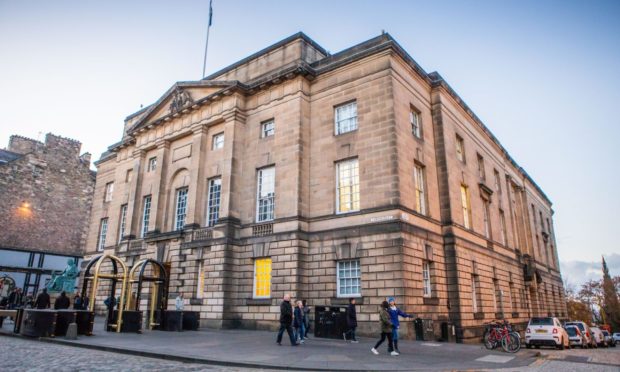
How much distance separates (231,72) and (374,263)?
17.9 metres

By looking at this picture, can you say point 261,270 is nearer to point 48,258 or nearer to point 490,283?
point 490,283

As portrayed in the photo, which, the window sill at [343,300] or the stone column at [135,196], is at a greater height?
the stone column at [135,196]

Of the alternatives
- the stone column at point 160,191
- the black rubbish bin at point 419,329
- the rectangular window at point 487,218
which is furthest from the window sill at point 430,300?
the stone column at point 160,191

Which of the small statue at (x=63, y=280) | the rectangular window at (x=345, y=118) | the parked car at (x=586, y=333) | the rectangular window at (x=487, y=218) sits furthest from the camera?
the rectangular window at (x=487, y=218)

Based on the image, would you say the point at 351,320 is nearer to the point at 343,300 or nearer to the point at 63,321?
the point at 343,300

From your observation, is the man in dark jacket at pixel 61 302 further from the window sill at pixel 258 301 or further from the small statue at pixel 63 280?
the window sill at pixel 258 301

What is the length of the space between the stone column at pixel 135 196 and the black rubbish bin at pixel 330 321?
18724 mm

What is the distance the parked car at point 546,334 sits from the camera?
65.5ft

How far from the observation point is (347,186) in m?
22.0

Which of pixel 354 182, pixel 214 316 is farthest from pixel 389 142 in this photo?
pixel 214 316

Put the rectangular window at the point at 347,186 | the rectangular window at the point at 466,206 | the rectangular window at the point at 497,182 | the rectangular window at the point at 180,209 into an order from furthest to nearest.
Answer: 1. the rectangular window at the point at 497,182
2. the rectangular window at the point at 180,209
3. the rectangular window at the point at 466,206
4. the rectangular window at the point at 347,186

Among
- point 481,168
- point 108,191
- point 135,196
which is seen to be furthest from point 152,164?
point 481,168

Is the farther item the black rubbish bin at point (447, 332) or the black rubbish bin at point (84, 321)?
the black rubbish bin at point (447, 332)

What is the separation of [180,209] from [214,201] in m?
3.64
